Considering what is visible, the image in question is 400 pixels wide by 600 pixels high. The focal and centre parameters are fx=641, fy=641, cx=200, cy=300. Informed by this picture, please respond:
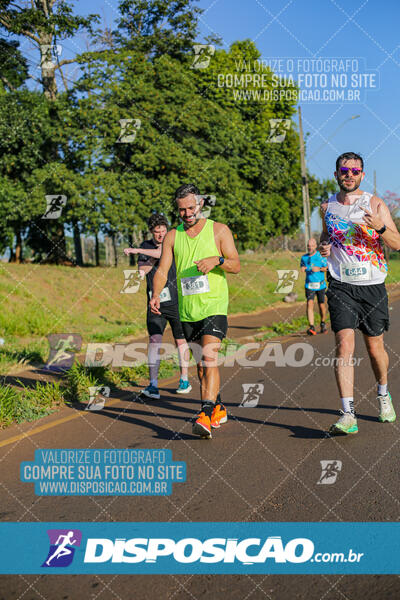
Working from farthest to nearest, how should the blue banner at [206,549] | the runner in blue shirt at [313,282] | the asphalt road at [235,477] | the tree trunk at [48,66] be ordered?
the tree trunk at [48,66], the runner in blue shirt at [313,282], the blue banner at [206,549], the asphalt road at [235,477]

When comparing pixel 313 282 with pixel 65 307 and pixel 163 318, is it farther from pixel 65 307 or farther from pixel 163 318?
pixel 65 307

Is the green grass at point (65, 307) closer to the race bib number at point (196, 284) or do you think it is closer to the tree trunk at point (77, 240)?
the tree trunk at point (77, 240)

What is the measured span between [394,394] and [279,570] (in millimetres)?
4045

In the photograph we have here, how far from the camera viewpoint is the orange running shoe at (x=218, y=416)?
5.94 meters

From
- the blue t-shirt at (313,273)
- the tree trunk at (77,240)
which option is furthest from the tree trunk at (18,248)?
the blue t-shirt at (313,273)

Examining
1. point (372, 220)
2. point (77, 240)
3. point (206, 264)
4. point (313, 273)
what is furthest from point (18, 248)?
point (372, 220)

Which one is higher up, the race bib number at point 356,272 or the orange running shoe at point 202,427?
the race bib number at point 356,272

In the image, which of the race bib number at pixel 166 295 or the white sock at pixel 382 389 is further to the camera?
the race bib number at pixel 166 295

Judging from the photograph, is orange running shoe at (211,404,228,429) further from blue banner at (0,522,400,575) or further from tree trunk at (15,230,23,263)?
tree trunk at (15,230,23,263)

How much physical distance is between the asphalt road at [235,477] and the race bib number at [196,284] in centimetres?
129

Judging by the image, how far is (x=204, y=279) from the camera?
5.73 metres

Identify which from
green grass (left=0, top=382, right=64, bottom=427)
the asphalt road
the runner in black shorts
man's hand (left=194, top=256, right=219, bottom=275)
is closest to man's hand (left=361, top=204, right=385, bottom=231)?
man's hand (left=194, top=256, right=219, bottom=275)

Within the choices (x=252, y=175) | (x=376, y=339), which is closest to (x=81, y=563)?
(x=376, y=339)

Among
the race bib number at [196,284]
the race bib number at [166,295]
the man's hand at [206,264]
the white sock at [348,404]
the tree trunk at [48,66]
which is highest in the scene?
the tree trunk at [48,66]
